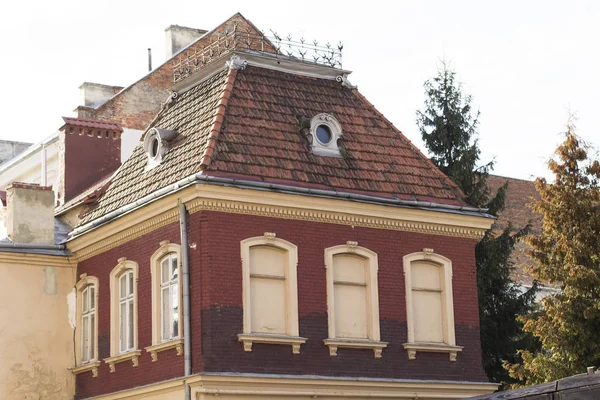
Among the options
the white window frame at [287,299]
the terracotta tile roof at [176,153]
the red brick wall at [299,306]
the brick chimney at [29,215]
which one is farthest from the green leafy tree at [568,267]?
the brick chimney at [29,215]

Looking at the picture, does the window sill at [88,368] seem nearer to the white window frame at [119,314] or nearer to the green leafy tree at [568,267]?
the white window frame at [119,314]

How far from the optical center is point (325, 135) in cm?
2548

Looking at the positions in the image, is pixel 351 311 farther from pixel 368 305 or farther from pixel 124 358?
pixel 124 358

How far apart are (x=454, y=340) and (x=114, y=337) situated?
23.9ft

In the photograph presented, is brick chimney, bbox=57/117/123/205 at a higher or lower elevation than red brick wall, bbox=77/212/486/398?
higher

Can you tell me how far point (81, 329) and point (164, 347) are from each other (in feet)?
14.8

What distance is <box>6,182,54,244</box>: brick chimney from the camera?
27609mm

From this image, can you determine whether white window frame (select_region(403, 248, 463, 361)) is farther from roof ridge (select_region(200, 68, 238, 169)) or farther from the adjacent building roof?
the adjacent building roof

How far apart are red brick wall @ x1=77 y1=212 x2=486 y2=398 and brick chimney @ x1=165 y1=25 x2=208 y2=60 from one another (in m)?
13.1

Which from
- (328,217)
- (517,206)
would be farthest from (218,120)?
(517,206)

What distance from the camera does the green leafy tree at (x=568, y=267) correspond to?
998 inches

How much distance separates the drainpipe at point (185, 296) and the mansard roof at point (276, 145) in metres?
0.96

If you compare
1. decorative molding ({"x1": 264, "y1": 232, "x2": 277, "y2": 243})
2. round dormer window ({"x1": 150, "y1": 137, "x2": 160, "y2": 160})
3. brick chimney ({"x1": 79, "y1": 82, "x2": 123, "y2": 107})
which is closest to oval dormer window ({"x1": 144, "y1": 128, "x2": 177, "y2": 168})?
round dormer window ({"x1": 150, "y1": 137, "x2": 160, "y2": 160})

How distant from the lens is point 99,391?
84.8 feet
